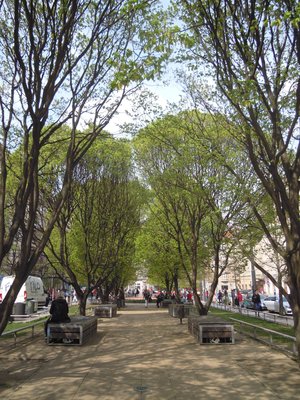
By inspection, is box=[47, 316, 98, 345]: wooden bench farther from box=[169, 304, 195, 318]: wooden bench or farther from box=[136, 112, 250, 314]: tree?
box=[169, 304, 195, 318]: wooden bench

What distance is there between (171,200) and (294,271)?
11.5 meters

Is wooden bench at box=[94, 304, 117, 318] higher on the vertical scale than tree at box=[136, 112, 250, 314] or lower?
lower

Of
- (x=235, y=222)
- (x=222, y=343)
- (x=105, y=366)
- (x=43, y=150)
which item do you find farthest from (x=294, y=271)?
(x=43, y=150)

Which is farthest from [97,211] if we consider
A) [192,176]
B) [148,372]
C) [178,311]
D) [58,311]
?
[148,372]

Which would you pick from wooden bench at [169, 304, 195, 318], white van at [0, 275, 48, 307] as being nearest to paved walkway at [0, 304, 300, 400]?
wooden bench at [169, 304, 195, 318]

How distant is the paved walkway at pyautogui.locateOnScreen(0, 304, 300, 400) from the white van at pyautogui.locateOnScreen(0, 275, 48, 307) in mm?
15848

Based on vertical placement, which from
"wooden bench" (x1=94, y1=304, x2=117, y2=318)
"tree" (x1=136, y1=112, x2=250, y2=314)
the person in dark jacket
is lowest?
the person in dark jacket

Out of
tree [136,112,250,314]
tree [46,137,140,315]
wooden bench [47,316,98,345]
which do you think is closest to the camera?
wooden bench [47,316,98,345]

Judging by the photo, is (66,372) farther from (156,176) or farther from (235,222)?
(156,176)

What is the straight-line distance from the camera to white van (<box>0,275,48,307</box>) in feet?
92.5

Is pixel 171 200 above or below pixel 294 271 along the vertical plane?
above

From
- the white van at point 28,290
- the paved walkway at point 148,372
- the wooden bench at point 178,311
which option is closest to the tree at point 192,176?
the paved walkway at point 148,372

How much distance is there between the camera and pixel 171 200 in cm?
1997

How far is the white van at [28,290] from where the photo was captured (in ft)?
92.5
